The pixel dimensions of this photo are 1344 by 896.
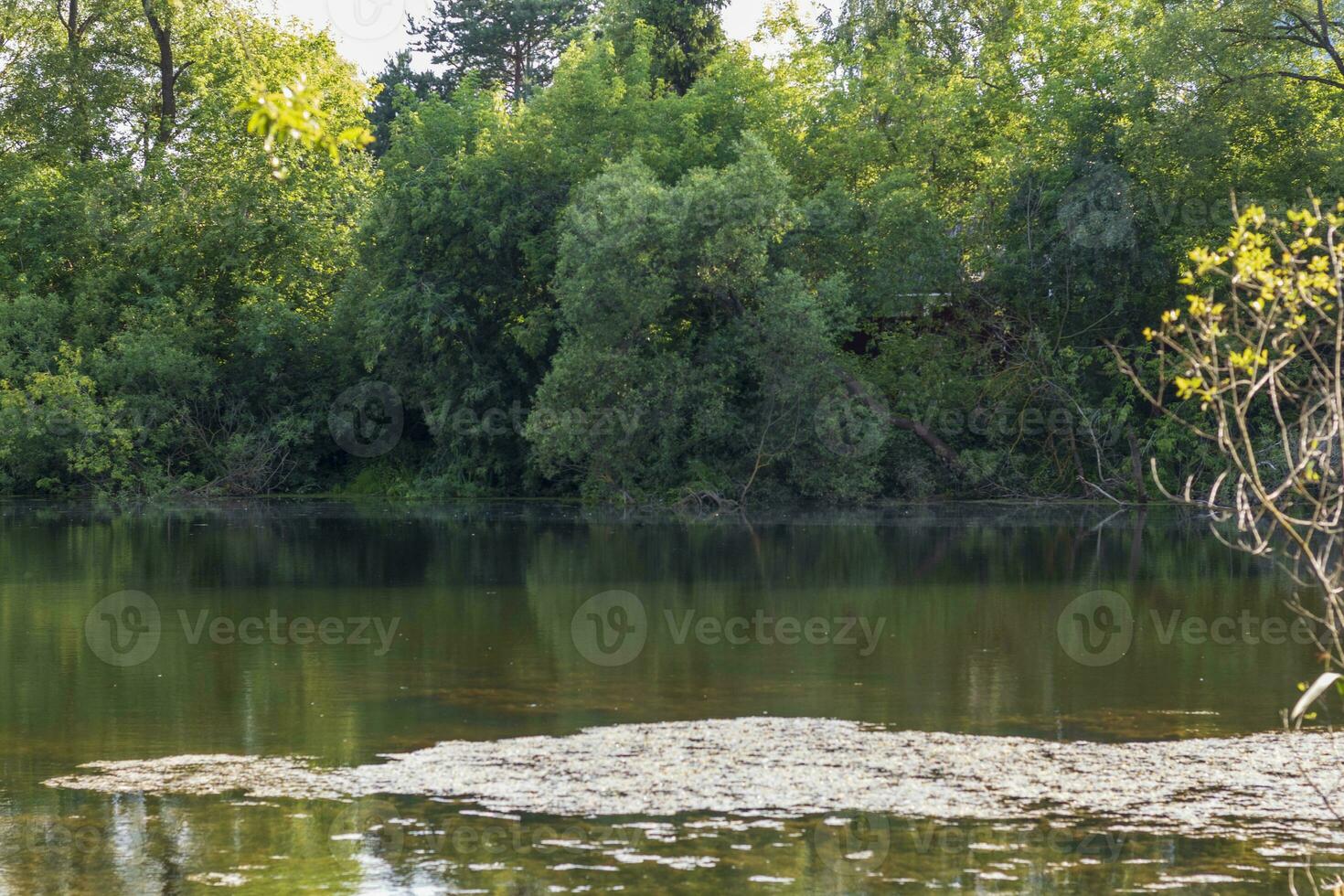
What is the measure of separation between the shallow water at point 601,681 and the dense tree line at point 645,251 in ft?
24.1

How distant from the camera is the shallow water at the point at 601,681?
8312 millimetres

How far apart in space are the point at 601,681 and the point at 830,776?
14.5ft

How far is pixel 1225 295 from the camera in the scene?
37.2 m

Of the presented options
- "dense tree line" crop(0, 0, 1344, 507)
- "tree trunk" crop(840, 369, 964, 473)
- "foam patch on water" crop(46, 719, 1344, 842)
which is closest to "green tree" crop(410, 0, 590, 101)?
"dense tree line" crop(0, 0, 1344, 507)

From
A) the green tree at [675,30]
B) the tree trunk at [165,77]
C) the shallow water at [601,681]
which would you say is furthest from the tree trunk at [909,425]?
the tree trunk at [165,77]

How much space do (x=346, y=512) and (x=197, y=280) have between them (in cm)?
1256

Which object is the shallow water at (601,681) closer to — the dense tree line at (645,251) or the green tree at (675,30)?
the dense tree line at (645,251)

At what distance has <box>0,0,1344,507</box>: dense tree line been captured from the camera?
3709cm

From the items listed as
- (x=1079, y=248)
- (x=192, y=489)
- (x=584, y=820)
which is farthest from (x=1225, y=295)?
(x=584, y=820)

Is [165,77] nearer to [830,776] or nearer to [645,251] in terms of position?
[645,251]

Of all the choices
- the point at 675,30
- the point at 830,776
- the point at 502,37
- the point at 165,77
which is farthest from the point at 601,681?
the point at 502,37

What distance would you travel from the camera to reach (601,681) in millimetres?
14398

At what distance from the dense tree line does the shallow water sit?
735 centimetres

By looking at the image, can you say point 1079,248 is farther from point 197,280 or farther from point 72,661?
point 72,661
